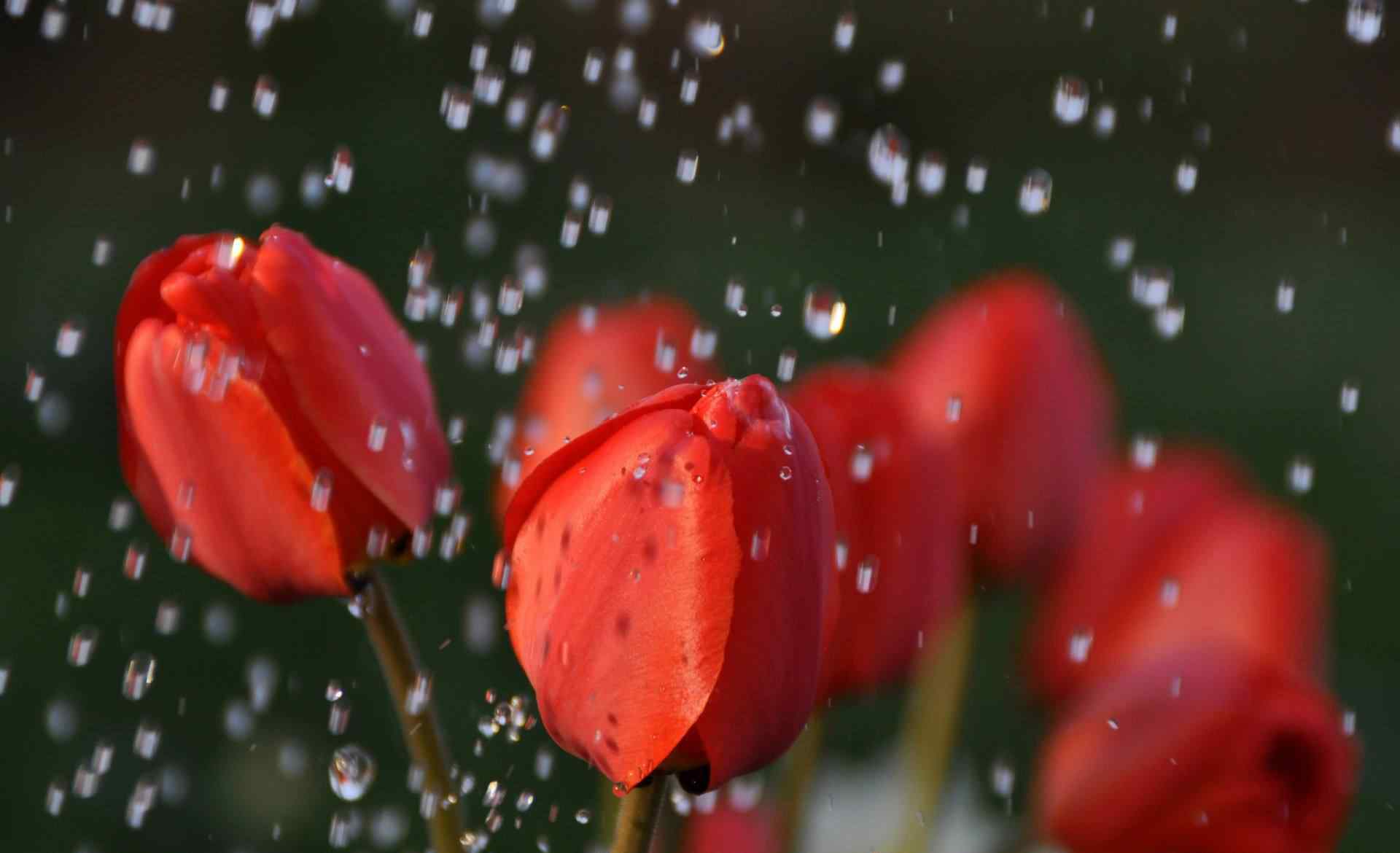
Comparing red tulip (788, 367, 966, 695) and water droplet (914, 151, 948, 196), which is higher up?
red tulip (788, 367, 966, 695)

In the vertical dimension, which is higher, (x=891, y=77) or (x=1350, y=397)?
(x=891, y=77)

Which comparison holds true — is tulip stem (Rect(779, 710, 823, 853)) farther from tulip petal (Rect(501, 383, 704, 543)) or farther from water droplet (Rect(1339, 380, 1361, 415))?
water droplet (Rect(1339, 380, 1361, 415))

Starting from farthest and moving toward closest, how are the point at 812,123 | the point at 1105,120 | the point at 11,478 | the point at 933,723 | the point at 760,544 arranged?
1. the point at 1105,120
2. the point at 812,123
3. the point at 11,478
4. the point at 933,723
5. the point at 760,544

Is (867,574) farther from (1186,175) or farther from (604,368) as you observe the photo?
(1186,175)

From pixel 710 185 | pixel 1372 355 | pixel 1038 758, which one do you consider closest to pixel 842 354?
pixel 710 185

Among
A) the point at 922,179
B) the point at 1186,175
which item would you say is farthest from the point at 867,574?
the point at 1186,175

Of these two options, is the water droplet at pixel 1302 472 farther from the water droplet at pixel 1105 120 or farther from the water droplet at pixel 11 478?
the water droplet at pixel 11 478

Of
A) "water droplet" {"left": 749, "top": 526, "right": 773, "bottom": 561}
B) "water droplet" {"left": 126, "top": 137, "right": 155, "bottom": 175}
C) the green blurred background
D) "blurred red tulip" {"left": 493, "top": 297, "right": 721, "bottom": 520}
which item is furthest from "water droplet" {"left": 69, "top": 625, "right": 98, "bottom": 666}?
"water droplet" {"left": 749, "top": 526, "right": 773, "bottom": 561}
